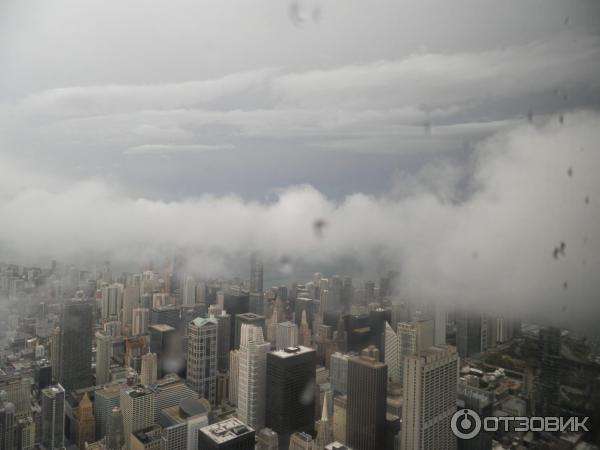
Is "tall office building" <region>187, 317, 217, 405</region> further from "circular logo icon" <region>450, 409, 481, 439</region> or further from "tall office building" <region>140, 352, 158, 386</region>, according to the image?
"circular logo icon" <region>450, 409, 481, 439</region>

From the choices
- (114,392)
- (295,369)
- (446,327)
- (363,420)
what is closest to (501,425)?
(446,327)

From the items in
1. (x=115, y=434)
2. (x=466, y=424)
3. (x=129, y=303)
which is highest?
(x=129, y=303)

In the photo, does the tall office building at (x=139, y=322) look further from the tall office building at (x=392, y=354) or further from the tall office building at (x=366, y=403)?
the tall office building at (x=392, y=354)

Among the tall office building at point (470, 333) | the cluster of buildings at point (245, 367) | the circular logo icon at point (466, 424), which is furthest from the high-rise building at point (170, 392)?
the tall office building at point (470, 333)

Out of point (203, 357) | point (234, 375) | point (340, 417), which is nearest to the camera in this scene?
point (340, 417)

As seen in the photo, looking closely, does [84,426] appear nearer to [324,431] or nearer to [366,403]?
[324,431]

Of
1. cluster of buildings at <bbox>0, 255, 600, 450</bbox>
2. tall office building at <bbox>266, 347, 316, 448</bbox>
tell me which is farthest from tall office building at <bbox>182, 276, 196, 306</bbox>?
tall office building at <bbox>266, 347, 316, 448</bbox>

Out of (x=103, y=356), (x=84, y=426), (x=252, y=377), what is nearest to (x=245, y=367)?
(x=252, y=377)
